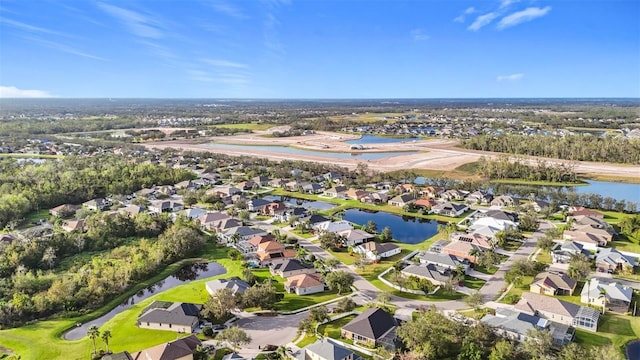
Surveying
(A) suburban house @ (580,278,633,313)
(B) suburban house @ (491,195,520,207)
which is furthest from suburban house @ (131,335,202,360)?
(B) suburban house @ (491,195,520,207)

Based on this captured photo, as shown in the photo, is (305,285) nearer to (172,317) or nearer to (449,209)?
(172,317)

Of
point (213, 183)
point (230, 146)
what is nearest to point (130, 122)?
point (230, 146)

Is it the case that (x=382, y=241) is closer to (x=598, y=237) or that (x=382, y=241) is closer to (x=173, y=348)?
(x=598, y=237)

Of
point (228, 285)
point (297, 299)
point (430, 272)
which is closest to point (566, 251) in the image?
point (430, 272)

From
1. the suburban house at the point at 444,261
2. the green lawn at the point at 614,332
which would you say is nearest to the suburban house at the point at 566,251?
the suburban house at the point at 444,261

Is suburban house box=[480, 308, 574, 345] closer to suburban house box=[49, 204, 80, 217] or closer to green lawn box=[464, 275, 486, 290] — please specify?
green lawn box=[464, 275, 486, 290]

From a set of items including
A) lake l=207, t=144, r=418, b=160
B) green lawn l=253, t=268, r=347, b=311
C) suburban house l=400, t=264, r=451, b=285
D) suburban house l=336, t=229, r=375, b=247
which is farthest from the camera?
lake l=207, t=144, r=418, b=160
